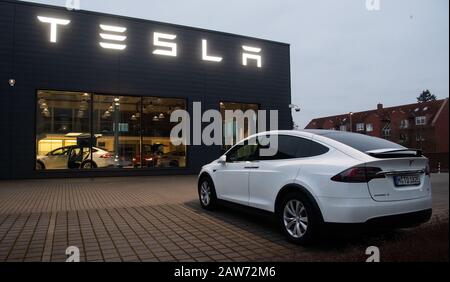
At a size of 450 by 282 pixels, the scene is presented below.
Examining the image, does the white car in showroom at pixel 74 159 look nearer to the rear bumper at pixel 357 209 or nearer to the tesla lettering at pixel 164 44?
the tesla lettering at pixel 164 44

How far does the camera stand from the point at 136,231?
6070mm

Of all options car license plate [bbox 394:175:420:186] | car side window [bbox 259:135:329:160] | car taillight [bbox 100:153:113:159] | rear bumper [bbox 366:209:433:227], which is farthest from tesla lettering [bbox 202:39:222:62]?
rear bumper [bbox 366:209:433:227]

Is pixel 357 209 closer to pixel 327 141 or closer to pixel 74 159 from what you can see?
pixel 327 141

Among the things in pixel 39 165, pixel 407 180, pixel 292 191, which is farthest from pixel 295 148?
pixel 39 165

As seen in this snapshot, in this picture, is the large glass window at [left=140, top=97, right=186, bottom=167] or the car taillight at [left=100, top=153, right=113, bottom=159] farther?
the large glass window at [left=140, top=97, right=186, bottom=167]

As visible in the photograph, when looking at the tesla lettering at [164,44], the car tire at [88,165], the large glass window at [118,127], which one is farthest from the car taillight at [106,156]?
the tesla lettering at [164,44]

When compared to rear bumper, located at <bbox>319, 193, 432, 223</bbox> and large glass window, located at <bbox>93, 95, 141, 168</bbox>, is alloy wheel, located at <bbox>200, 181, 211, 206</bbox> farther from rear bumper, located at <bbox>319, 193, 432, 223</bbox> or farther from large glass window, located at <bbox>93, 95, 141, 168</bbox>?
large glass window, located at <bbox>93, 95, 141, 168</bbox>

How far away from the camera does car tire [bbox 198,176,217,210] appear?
7.73 meters

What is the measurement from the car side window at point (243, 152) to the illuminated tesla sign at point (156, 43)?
11190mm

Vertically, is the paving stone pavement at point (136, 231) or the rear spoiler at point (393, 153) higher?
the rear spoiler at point (393, 153)

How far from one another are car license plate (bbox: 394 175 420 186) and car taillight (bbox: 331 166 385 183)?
0.29 m

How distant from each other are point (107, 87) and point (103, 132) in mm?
1984

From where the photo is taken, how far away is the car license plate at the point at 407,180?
4797mm
